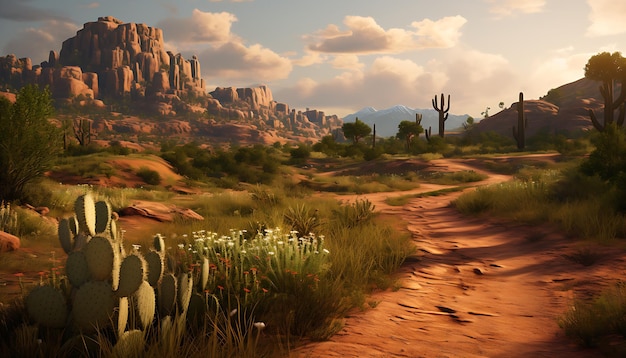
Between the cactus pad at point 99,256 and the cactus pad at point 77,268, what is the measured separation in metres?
0.11

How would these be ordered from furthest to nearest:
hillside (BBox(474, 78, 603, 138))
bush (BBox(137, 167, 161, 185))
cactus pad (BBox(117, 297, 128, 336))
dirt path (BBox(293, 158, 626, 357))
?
hillside (BBox(474, 78, 603, 138)) < bush (BBox(137, 167, 161, 185)) < dirt path (BBox(293, 158, 626, 357)) < cactus pad (BBox(117, 297, 128, 336))

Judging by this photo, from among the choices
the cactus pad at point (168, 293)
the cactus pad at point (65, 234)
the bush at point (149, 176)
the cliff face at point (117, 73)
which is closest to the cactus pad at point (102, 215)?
the cactus pad at point (65, 234)

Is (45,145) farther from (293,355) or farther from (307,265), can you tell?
(293,355)

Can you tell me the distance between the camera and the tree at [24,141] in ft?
40.9

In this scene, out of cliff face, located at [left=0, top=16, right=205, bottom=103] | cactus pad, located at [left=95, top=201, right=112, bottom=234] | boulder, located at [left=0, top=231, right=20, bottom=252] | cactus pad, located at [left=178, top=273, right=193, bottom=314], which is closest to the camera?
cactus pad, located at [left=178, top=273, right=193, bottom=314]

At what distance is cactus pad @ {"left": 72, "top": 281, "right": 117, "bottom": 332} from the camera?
362 centimetres

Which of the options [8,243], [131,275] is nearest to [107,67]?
[8,243]

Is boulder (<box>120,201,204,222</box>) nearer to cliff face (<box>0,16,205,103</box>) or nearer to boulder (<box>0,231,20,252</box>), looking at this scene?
boulder (<box>0,231,20,252</box>)

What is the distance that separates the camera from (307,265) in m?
5.75

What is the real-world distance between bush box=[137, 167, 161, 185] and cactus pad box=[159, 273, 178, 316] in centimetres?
2348

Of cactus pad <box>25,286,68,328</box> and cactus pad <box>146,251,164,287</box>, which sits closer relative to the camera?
cactus pad <box>25,286,68,328</box>

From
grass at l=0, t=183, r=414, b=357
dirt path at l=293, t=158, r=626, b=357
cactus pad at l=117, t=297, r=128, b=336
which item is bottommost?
dirt path at l=293, t=158, r=626, b=357

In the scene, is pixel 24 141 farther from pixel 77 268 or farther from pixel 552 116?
pixel 552 116

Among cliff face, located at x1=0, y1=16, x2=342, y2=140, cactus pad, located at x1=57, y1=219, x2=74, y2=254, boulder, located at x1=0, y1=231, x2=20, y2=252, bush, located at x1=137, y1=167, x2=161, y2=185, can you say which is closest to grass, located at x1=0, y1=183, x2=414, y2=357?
cactus pad, located at x1=57, y1=219, x2=74, y2=254
